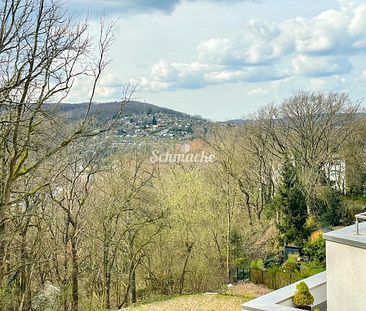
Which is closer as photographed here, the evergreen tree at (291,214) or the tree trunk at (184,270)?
the tree trunk at (184,270)

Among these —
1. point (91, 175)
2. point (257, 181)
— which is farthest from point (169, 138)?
point (91, 175)

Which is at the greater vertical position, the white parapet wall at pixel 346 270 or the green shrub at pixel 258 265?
the white parapet wall at pixel 346 270

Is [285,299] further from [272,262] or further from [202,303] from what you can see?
[272,262]

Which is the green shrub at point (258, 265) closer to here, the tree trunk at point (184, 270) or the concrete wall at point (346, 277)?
the tree trunk at point (184, 270)

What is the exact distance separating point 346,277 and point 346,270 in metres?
0.10

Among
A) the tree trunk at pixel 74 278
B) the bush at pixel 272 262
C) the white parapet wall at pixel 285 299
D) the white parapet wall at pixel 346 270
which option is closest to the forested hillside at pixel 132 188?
the tree trunk at pixel 74 278

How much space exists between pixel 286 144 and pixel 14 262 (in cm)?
2030

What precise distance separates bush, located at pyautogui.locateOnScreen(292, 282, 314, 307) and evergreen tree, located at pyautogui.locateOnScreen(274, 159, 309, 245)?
586 inches

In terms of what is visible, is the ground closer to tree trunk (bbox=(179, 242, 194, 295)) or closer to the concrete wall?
tree trunk (bbox=(179, 242, 194, 295))

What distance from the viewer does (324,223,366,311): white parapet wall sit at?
232 inches

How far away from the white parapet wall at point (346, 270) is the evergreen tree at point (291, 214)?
15.3m

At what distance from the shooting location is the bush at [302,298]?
22.1 ft

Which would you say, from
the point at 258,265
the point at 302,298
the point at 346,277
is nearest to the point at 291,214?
the point at 258,265

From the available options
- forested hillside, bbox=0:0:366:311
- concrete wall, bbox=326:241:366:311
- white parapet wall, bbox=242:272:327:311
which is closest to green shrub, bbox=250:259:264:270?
forested hillside, bbox=0:0:366:311
